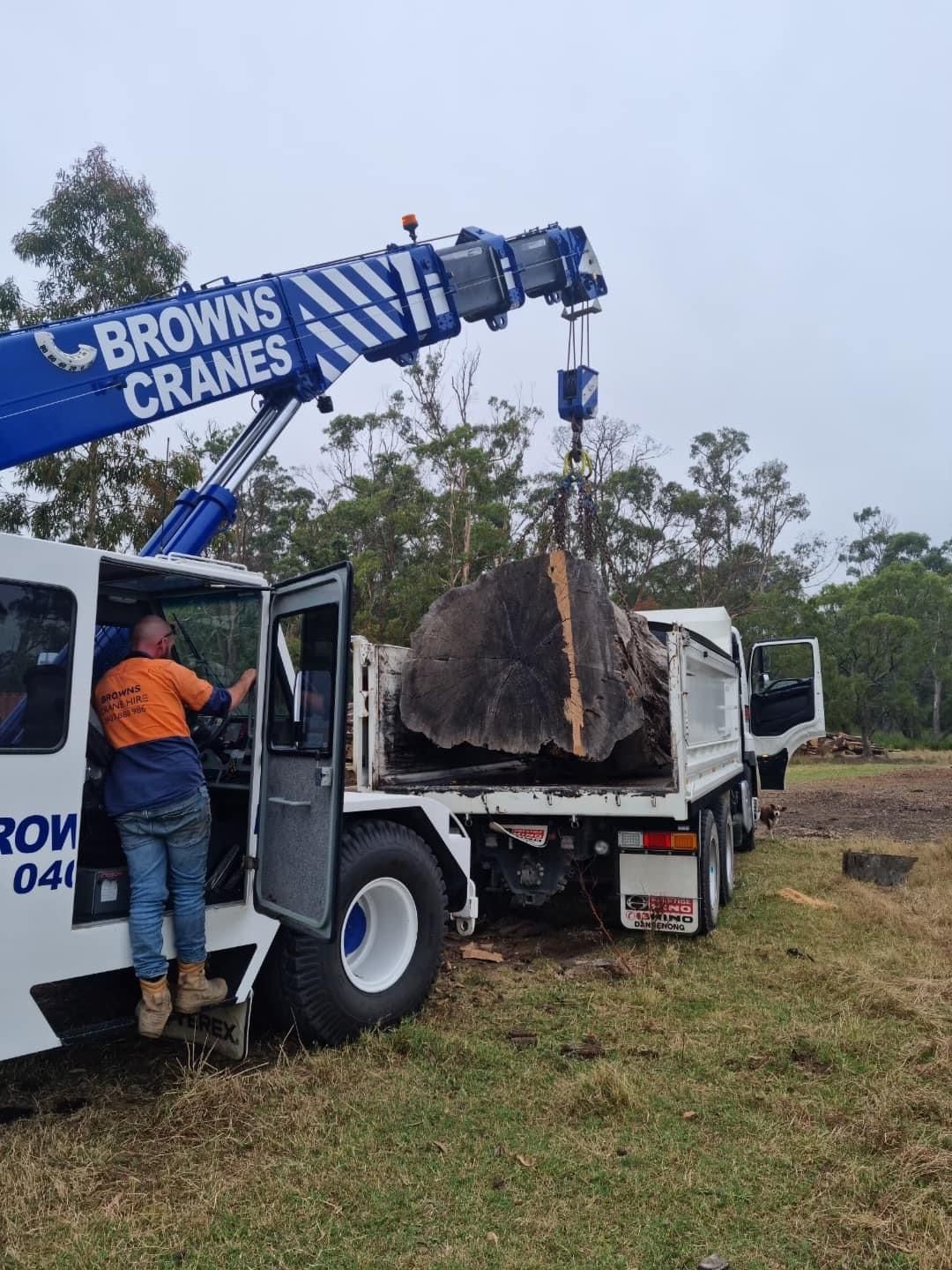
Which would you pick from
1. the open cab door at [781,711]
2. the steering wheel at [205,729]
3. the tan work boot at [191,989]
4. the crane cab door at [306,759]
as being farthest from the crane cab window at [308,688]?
the open cab door at [781,711]

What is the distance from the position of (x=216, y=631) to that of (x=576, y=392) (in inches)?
173

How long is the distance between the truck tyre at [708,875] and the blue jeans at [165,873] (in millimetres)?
3309

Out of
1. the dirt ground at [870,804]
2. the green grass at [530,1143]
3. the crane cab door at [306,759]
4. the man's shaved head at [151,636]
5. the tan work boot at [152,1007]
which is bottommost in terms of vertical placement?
the green grass at [530,1143]

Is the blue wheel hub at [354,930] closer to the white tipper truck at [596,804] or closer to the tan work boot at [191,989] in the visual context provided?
the tan work boot at [191,989]

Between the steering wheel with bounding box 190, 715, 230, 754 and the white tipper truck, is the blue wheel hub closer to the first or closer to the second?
the steering wheel with bounding box 190, 715, 230, 754

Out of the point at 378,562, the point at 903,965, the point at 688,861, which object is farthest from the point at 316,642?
the point at 378,562

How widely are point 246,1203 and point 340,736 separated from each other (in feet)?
5.13

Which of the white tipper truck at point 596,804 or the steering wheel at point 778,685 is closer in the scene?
the white tipper truck at point 596,804

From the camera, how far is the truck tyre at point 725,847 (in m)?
7.20

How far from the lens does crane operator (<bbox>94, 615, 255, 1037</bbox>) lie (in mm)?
3605

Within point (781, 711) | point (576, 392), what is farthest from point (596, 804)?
point (781, 711)

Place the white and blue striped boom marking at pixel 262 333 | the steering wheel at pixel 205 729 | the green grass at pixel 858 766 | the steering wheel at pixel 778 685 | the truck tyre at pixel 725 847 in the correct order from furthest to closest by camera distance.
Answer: the green grass at pixel 858 766
the steering wheel at pixel 778 685
the truck tyre at pixel 725 847
the white and blue striped boom marking at pixel 262 333
the steering wheel at pixel 205 729

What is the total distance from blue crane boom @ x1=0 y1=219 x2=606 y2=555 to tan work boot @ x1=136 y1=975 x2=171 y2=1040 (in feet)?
7.70

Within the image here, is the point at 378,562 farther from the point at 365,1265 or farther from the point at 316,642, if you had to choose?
the point at 365,1265
